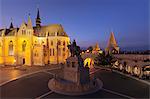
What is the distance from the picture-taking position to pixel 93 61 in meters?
44.9

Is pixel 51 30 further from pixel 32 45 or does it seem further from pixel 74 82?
pixel 74 82

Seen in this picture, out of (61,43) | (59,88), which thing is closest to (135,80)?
(59,88)

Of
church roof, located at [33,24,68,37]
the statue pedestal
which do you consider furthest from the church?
the statue pedestal

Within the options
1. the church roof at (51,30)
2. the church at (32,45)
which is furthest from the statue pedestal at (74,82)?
the church roof at (51,30)

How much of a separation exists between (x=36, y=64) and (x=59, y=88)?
25.7m

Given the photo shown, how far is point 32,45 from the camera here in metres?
45.5

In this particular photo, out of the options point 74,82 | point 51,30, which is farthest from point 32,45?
point 74,82

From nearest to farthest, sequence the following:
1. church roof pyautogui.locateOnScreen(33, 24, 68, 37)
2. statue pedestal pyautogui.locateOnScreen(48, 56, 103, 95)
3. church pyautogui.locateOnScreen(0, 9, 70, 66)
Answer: statue pedestal pyautogui.locateOnScreen(48, 56, 103, 95), church pyautogui.locateOnScreen(0, 9, 70, 66), church roof pyautogui.locateOnScreen(33, 24, 68, 37)

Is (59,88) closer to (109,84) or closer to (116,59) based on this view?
(109,84)

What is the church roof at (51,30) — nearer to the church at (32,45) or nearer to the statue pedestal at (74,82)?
the church at (32,45)

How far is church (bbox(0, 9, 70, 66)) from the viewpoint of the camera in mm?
45062

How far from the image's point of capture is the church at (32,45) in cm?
4506

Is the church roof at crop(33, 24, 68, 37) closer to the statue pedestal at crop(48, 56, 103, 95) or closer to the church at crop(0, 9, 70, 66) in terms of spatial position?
the church at crop(0, 9, 70, 66)

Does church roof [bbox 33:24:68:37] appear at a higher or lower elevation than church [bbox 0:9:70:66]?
higher
